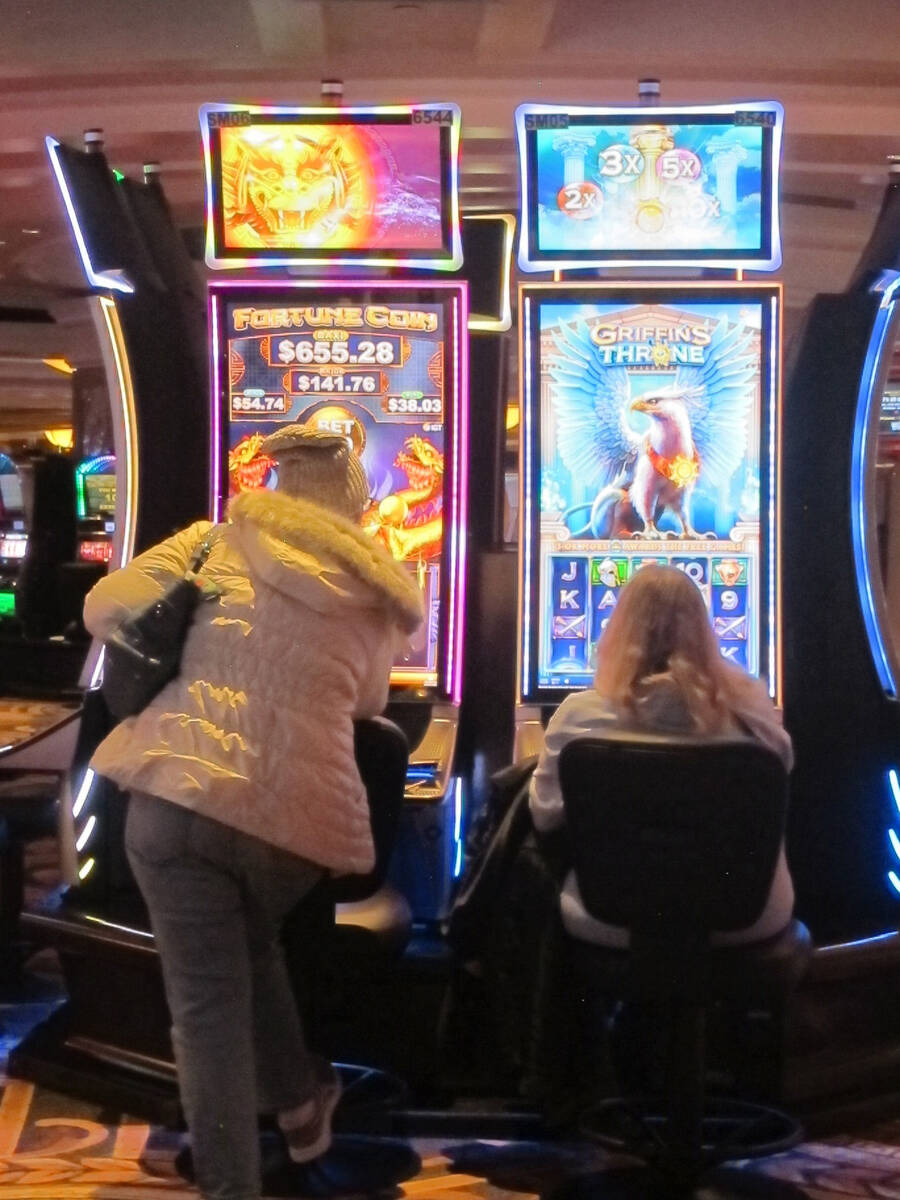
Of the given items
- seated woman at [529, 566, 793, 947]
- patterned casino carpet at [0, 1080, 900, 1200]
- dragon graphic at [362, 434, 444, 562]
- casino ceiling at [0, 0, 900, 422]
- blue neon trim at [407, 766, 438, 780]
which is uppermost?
casino ceiling at [0, 0, 900, 422]

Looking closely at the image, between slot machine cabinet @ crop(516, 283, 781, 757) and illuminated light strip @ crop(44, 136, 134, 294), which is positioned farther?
illuminated light strip @ crop(44, 136, 134, 294)

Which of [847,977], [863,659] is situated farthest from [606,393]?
Answer: [847,977]

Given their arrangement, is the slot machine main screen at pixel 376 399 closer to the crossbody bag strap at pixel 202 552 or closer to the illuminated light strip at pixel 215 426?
the illuminated light strip at pixel 215 426

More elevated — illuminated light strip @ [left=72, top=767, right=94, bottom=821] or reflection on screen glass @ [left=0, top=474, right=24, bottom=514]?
reflection on screen glass @ [left=0, top=474, right=24, bottom=514]

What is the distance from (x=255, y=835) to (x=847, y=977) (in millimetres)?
1567

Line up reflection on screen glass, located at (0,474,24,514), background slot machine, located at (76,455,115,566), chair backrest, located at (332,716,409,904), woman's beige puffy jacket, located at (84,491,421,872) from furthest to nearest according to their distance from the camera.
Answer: reflection on screen glass, located at (0,474,24,514) → background slot machine, located at (76,455,115,566) → chair backrest, located at (332,716,409,904) → woman's beige puffy jacket, located at (84,491,421,872)

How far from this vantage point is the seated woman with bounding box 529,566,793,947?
8.51 feet

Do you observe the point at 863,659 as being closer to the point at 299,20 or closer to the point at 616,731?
the point at 616,731

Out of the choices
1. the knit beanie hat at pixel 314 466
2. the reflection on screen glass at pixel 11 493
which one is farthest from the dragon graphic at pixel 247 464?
the reflection on screen glass at pixel 11 493

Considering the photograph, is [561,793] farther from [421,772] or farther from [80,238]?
[80,238]

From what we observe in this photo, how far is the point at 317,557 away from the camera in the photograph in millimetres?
2469

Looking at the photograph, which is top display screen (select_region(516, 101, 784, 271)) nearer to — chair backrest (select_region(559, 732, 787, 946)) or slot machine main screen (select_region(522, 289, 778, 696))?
slot machine main screen (select_region(522, 289, 778, 696))

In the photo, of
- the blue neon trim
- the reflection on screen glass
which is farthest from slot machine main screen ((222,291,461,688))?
the reflection on screen glass

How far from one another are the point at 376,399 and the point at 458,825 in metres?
1.04
